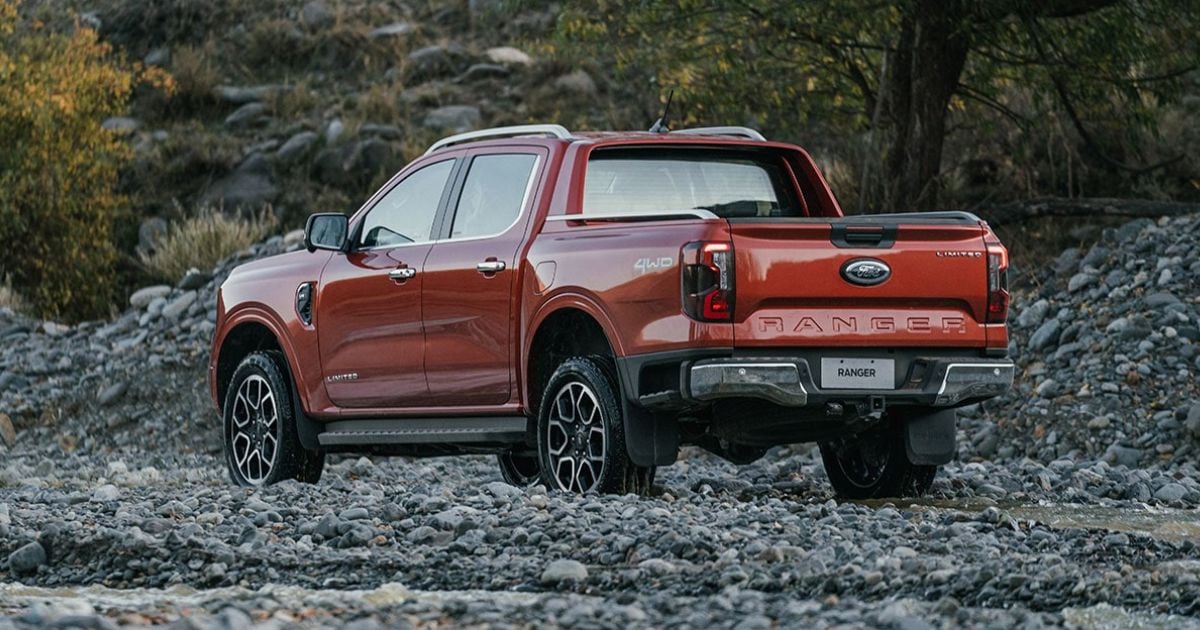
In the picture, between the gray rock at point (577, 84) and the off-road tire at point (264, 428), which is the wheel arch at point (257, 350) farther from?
the gray rock at point (577, 84)

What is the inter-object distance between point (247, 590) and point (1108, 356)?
877 centimetres

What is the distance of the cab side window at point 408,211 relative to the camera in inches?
398

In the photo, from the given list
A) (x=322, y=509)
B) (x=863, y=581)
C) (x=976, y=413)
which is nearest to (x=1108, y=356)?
(x=976, y=413)

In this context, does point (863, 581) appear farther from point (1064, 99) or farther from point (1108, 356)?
point (1064, 99)

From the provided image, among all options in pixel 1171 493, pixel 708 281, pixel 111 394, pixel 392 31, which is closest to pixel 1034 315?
pixel 1171 493

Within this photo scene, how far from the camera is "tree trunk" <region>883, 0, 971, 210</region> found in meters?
16.4

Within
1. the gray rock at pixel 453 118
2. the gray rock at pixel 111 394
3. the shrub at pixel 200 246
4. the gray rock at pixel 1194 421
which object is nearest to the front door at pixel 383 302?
the gray rock at pixel 1194 421

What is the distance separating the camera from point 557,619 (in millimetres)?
5730

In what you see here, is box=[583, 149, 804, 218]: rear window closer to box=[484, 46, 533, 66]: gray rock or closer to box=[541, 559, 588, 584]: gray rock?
box=[541, 559, 588, 584]: gray rock

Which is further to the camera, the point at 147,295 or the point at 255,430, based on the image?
the point at 147,295

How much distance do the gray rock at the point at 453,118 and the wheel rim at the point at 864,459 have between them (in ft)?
64.1

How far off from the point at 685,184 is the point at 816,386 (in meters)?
1.55

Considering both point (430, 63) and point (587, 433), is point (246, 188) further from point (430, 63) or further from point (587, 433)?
point (587, 433)

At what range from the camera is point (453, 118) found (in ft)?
98.2
